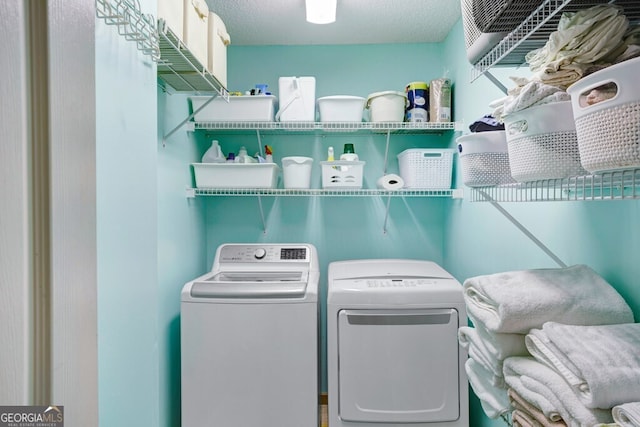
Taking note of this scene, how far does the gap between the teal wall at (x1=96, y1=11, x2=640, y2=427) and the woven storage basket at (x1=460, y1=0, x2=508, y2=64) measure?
1.78ft

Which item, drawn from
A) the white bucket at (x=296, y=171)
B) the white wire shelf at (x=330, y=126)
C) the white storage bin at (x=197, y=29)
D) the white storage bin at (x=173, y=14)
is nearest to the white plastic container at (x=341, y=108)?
the white wire shelf at (x=330, y=126)

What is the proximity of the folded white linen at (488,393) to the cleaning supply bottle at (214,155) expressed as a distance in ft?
5.84

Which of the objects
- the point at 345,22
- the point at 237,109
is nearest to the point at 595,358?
the point at 237,109

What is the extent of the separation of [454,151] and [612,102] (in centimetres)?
181

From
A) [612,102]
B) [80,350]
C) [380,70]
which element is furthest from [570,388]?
[380,70]

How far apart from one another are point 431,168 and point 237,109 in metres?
1.17

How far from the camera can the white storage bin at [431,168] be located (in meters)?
2.31

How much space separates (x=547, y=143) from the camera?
80 centimetres

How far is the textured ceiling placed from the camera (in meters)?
2.14

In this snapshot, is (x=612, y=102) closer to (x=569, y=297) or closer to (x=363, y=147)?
(x=569, y=297)

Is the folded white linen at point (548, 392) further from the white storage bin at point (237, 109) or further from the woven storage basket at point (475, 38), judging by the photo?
the white storage bin at point (237, 109)

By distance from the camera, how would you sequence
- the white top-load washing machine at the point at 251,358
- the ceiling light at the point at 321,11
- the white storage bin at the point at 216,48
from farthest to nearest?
the ceiling light at the point at 321,11 → the white top-load washing machine at the point at 251,358 → the white storage bin at the point at 216,48

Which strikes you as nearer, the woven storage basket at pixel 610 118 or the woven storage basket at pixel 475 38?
the woven storage basket at pixel 610 118

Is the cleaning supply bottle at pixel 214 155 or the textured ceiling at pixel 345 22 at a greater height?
the textured ceiling at pixel 345 22
